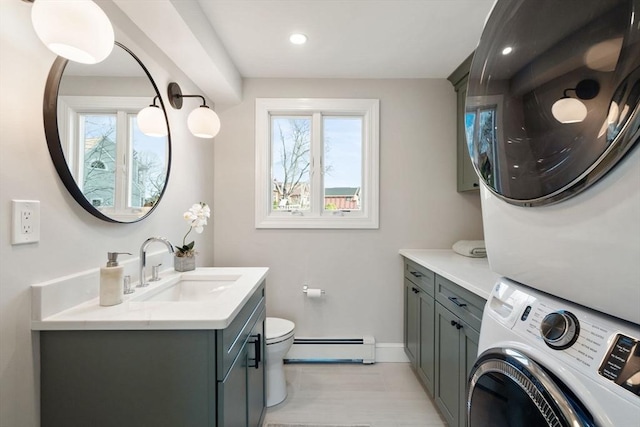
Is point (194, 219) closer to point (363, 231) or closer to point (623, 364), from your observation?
point (363, 231)

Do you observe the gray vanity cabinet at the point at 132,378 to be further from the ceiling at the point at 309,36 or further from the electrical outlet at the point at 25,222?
the ceiling at the point at 309,36

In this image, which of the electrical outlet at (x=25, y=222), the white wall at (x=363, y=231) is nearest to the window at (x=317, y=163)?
the white wall at (x=363, y=231)

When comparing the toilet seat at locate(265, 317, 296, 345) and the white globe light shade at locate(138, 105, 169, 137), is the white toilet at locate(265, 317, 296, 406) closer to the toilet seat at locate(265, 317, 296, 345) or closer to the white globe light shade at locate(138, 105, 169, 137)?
the toilet seat at locate(265, 317, 296, 345)

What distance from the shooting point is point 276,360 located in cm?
187

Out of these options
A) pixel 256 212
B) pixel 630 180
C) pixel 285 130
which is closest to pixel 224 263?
pixel 256 212

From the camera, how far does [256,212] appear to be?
96.7 inches

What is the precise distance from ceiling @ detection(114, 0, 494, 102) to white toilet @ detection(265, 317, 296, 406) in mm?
1718

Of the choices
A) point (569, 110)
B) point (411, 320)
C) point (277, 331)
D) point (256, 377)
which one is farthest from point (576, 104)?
point (411, 320)

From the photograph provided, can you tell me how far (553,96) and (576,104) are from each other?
0.22 feet

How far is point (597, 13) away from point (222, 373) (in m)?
1.28

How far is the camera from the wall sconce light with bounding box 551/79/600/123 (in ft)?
1.78

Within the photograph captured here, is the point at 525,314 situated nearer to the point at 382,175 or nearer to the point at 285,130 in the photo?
the point at 382,175

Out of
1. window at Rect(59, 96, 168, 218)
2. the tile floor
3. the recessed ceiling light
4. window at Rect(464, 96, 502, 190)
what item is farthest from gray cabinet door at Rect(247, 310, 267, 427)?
the recessed ceiling light

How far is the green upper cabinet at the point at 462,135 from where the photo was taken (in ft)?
7.18
